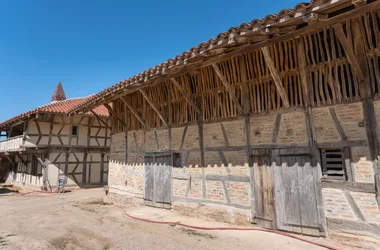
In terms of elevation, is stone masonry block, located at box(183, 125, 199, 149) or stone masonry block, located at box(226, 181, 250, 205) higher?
stone masonry block, located at box(183, 125, 199, 149)

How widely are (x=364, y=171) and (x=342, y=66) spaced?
2.33 metres

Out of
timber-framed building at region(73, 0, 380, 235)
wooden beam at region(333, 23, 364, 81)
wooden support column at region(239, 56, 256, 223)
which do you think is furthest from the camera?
wooden support column at region(239, 56, 256, 223)

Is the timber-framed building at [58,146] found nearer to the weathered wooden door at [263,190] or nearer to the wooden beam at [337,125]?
the weathered wooden door at [263,190]

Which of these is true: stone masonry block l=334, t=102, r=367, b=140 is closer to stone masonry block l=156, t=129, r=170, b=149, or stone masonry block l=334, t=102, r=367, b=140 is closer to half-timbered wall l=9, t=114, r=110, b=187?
stone masonry block l=156, t=129, r=170, b=149

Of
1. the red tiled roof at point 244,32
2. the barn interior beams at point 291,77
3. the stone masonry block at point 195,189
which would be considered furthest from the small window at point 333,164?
the stone masonry block at point 195,189

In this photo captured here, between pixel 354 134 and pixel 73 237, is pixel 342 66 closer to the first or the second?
pixel 354 134

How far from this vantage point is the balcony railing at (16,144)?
14.6 m

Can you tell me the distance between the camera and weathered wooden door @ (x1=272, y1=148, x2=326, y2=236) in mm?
5145

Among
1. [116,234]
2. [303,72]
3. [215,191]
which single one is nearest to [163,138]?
[215,191]

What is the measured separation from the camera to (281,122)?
228 inches

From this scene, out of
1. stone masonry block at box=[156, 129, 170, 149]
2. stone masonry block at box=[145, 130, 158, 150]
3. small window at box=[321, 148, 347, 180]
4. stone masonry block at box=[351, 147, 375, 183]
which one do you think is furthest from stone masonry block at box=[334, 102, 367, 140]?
stone masonry block at box=[145, 130, 158, 150]

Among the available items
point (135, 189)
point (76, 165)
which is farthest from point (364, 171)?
point (76, 165)

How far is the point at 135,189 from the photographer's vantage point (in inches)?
370

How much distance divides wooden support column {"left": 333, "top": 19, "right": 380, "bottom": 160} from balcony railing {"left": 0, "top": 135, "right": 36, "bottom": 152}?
1724cm
